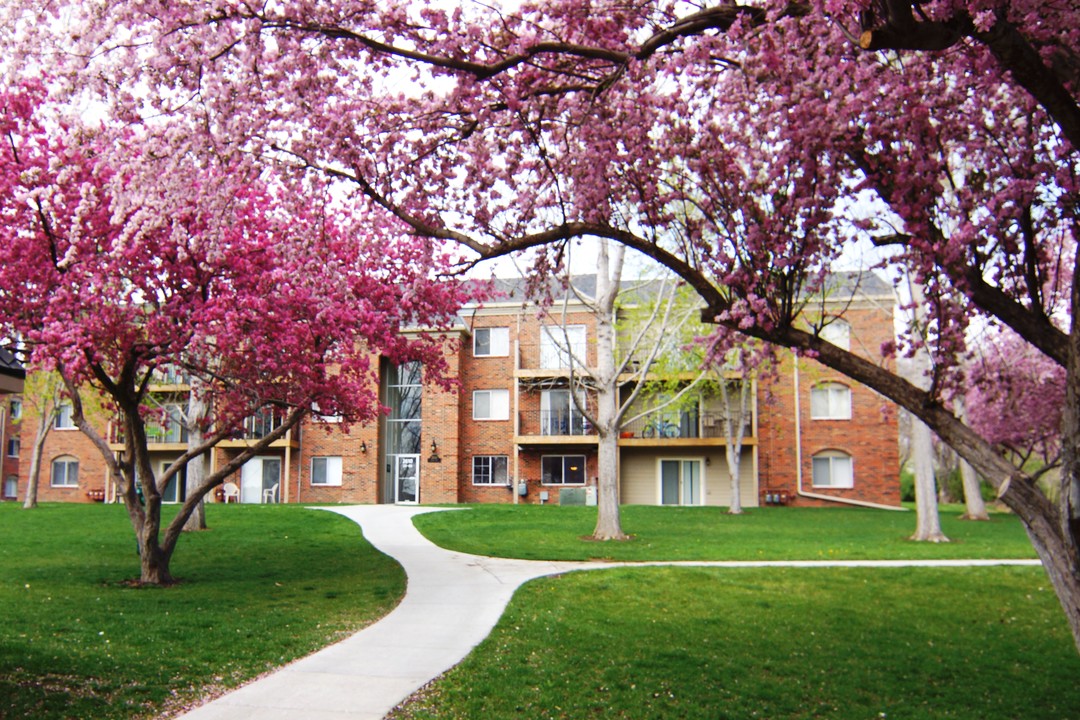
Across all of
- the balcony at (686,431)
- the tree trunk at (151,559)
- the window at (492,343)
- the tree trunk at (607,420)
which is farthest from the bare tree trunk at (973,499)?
the tree trunk at (151,559)

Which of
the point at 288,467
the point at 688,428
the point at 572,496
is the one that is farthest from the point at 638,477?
the point at 288,467

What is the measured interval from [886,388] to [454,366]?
1094 inches

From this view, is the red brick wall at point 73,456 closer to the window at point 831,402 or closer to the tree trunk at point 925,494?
the window at point 831,402

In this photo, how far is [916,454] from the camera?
20.3 meters

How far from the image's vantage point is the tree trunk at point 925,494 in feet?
64.0

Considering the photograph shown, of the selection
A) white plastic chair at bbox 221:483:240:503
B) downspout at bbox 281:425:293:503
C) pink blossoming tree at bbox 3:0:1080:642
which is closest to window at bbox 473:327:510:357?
downspout at bbox 281:425:293:503

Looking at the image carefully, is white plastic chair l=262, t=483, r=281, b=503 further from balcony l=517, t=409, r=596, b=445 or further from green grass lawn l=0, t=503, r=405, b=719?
green grass lawn l=0, t=503, r=405, b=719

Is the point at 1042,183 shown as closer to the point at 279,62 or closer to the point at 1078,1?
the point at 1078,1

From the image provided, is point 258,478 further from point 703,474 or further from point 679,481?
point 703,474

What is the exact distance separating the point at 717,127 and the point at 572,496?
25.3m

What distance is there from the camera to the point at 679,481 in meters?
34.4

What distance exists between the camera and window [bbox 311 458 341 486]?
34031 mm

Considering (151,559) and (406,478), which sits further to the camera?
(406,478)

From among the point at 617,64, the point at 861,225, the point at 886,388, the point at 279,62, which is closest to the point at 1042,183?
the point at 861,225
